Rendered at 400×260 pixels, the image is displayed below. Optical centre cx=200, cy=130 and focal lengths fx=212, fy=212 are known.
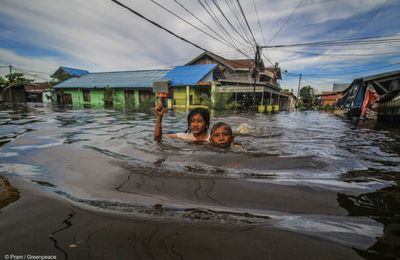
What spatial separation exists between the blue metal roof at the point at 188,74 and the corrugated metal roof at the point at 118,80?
1.60 meters

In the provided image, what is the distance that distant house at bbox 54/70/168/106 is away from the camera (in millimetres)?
25203

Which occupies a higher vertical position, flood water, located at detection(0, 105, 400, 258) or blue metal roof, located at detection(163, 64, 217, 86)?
blue metal roof, located at detection(163, 64, 217, 86)

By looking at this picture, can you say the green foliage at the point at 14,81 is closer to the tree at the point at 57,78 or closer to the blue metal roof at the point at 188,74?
the tree at the point at 57,78

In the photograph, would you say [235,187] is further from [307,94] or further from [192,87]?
[307,94]

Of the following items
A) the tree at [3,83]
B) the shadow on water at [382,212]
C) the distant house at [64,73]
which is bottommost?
the shadow on water at [382,212]

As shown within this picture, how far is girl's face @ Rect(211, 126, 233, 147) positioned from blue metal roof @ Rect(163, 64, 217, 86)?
18.2 m

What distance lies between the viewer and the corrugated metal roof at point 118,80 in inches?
1009

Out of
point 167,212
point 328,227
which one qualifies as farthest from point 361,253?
point 167,212

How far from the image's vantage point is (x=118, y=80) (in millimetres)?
28031

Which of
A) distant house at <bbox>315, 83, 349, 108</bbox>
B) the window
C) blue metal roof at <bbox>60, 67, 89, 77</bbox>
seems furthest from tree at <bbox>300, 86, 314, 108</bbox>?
blue metal roof at <bbox>60, 67, 89, 77</bbox>

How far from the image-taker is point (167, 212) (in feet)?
5.17

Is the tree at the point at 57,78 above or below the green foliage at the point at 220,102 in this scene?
above

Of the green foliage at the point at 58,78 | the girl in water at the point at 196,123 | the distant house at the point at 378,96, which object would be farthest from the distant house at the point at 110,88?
the girl in water at the point at 196,123

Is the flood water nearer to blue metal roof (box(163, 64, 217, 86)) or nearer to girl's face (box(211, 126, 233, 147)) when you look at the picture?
girl's face (box(211, 126, 233, 147))
